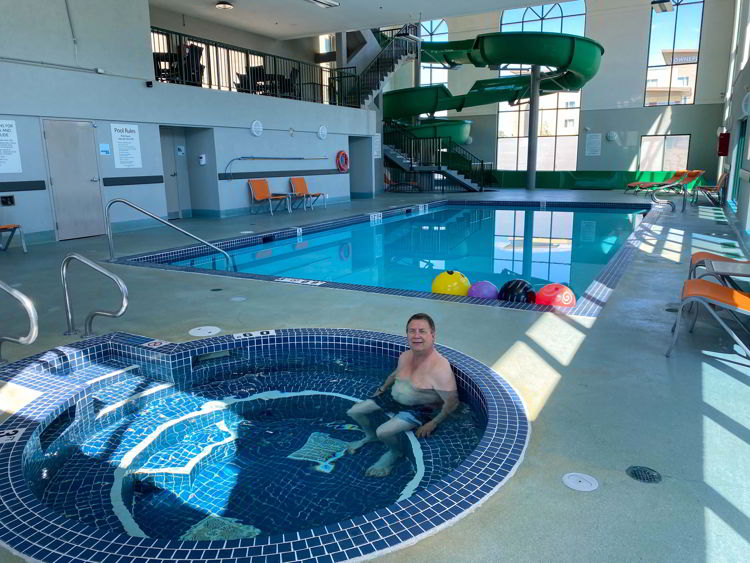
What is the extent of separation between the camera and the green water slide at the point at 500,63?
14836 mm

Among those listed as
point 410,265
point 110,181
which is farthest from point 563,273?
point 110,181

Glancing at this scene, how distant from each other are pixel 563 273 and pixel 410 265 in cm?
203

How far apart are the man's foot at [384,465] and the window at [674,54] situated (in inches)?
793

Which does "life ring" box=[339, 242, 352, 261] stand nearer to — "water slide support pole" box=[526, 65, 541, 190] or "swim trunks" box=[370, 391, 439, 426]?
"swim trunks" box=[370, 391, 439, 426]

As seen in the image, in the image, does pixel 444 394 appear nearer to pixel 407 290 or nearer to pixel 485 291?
pixel 485 291

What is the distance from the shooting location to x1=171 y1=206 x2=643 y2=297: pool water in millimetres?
7105

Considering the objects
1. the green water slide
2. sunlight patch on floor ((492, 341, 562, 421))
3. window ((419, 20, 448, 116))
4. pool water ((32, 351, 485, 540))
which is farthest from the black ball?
window ((419, 20, 448, 116))

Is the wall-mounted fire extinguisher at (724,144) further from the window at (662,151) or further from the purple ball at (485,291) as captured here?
the purple ball at (485,291)

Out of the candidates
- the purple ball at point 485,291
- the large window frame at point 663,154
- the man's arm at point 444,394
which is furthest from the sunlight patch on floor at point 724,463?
the large window frame at point 663,154

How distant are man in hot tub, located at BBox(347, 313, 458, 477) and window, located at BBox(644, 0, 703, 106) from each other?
64.7 ft

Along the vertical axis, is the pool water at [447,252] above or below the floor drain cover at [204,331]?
below

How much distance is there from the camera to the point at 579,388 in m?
2.91

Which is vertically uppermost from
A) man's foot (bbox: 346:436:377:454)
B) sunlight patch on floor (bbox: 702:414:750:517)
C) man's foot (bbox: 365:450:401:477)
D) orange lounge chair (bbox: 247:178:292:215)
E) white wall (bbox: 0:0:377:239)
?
white wall (bbox: 0:0:377:239)

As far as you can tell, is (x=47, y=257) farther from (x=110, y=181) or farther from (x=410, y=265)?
(x=410, y=265)
